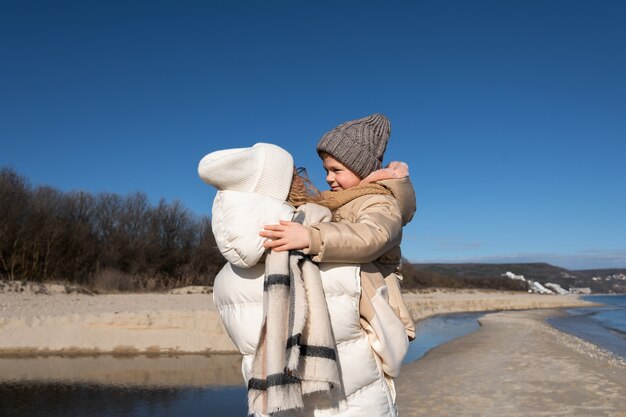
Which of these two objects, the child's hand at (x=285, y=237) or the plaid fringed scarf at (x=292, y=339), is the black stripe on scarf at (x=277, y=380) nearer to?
the plaid fringed scarf at (x=292, y=339)

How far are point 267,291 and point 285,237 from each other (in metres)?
0.19

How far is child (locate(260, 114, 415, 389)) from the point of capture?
1.84 m

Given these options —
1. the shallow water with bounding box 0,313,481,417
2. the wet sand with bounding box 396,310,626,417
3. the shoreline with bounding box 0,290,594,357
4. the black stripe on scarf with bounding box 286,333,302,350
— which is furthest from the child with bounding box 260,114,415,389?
the shoreline with bounding box 0,290,594,357

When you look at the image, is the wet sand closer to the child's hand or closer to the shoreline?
the shoreline

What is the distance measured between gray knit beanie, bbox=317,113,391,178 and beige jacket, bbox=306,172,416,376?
0.17m

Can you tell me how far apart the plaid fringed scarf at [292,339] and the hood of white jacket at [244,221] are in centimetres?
8

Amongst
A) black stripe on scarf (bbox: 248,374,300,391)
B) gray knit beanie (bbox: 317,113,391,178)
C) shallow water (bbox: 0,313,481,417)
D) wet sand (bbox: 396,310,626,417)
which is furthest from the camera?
wet sand (bbox: 396,310,626,417)

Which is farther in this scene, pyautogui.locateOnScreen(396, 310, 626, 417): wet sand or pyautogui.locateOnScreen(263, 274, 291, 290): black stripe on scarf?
pyautogui.locateOnScreen(396, 310, 626, 417): wet sand

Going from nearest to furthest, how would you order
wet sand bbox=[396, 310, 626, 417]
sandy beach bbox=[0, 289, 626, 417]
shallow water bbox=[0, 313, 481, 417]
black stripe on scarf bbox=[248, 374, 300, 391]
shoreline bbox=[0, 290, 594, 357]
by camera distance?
1. black stripe on scarf bbox=[248, 374, 300, 391]
2. shallow water bbox=[0, 313, 481, 417]
3. wet sand bbox=[396, 310, 626, 417]
4. sandy beach bbox=[0, 289, 626, 417]
5. shoreline bbox=[0, 290, 594, 357]

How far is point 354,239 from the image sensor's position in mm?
1840

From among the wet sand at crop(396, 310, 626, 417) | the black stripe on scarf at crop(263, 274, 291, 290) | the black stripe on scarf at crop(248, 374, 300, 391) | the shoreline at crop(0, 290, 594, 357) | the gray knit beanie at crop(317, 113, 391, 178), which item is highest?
the gray knit beanie at crop(317, 113, 391, 178)

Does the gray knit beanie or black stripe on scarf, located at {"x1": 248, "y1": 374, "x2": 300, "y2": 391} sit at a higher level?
the gray knit beanie

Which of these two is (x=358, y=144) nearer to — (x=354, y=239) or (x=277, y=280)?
(x=354, y=239)

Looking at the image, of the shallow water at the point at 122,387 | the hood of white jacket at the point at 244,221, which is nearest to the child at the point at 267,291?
the hood of white jacket at the point at 244,221
